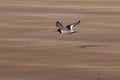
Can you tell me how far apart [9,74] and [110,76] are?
7.61ft

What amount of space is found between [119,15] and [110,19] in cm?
148

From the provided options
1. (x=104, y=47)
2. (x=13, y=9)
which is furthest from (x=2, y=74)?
(x=13, y=9)

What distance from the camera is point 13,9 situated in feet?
98.9

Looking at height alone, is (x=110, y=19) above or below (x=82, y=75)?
above

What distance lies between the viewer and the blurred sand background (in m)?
15.1

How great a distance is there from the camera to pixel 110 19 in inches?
1038

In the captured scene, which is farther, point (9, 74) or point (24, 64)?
point (24, 64)

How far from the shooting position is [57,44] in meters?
19.4

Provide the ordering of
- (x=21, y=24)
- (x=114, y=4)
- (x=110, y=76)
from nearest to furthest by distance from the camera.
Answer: (x=110, y=76), (x=21, y=24), (x=114, y=4)

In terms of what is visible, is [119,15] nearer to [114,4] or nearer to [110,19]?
[110,19]

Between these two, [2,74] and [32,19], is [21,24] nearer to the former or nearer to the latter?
[32,19]

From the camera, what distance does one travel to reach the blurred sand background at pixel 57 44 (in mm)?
15076

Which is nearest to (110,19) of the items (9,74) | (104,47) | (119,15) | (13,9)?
(119,15)

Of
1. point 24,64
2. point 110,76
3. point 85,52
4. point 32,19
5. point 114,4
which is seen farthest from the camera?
point 114,4
